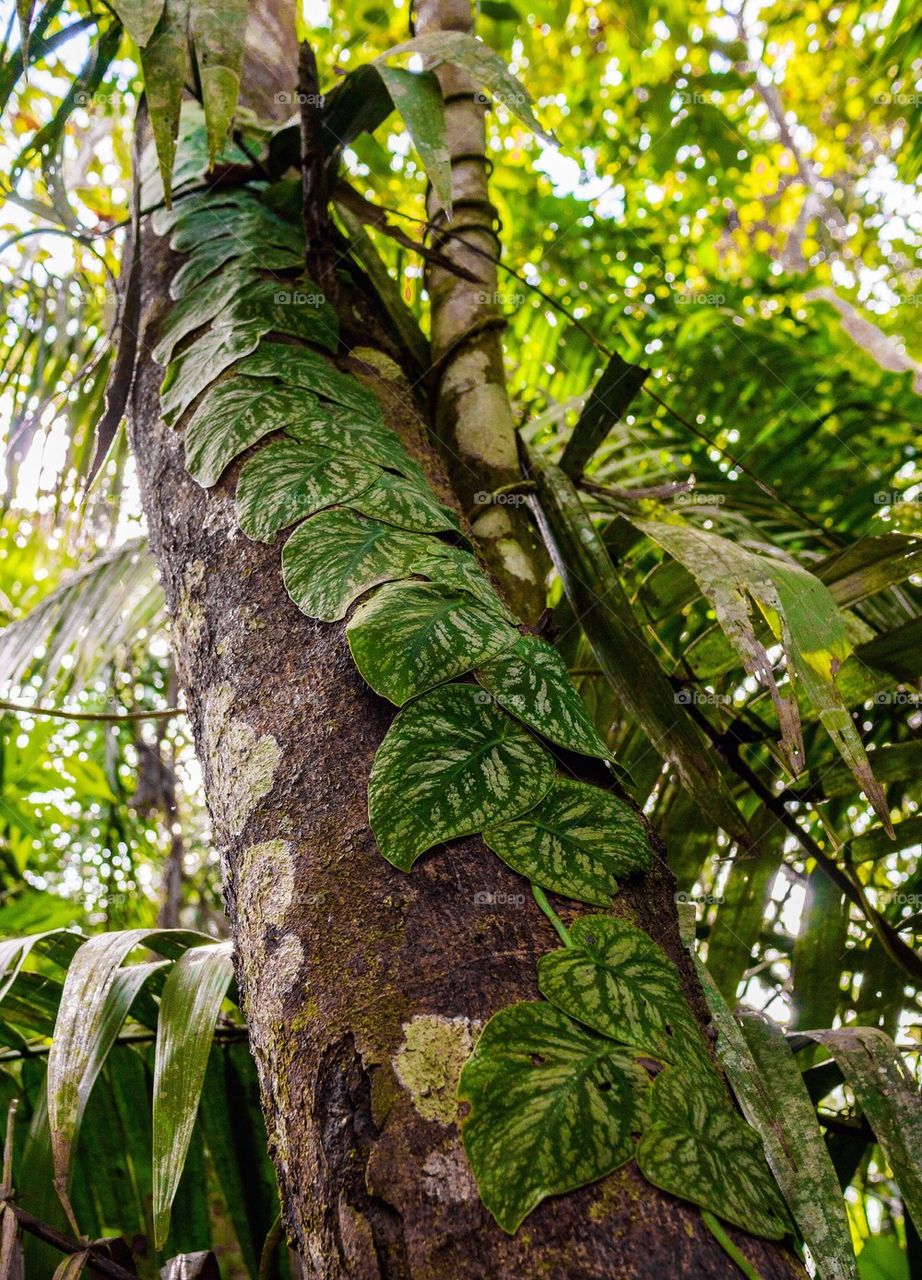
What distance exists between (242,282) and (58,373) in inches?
26.5

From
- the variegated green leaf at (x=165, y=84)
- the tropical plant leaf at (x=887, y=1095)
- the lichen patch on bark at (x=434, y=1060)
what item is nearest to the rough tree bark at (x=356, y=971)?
Result: the lichen patch on bark at (x=434, y=1060)

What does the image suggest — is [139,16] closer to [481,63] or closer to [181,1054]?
[481,63]

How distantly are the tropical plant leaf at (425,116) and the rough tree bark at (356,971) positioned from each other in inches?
13.7

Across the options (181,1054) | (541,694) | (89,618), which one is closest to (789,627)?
(541,694)

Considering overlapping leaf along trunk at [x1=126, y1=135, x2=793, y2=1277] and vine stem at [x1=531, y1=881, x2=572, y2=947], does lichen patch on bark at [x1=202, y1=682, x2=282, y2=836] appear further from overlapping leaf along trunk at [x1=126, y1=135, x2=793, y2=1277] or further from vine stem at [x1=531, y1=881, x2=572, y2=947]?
vine stem at [x1=531, y1=881, x2=572, y2=947]

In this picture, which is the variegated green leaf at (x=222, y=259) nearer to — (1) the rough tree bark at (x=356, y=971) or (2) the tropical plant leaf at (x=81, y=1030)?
(1) the rough tree bark at (x=356, y=971)

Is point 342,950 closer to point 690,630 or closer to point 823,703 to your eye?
point 823,703

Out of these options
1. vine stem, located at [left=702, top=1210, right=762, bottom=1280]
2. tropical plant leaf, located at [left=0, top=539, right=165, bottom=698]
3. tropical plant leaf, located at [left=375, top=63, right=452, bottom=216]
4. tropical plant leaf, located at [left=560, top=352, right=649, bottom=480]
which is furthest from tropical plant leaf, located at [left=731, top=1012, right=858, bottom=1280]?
tropical plant leaf, located at [left=0, top=539, right=165, bottom=698]

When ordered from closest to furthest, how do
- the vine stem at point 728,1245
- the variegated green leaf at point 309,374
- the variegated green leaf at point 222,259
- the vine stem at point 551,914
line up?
the vine stem at point 728,1245
the vine stem at point 551,914
the variegated green leaf at point 309,374
the variegated green leaf at point 222,259

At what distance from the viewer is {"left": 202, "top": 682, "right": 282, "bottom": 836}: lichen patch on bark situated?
0.59m

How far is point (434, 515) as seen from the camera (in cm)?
73

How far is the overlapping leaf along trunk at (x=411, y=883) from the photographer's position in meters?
0.39

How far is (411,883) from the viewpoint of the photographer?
49cm

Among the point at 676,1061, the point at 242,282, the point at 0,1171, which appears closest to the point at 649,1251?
the point at 676,1061
